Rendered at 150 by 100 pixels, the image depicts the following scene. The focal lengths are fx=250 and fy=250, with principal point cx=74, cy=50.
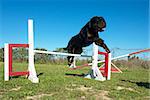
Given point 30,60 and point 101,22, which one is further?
point 30,60

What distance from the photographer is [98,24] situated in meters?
5.95

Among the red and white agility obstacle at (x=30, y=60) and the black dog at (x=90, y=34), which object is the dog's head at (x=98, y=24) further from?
the red and white agility obstacle at (x=30, y=60)

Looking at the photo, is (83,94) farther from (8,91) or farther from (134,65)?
(134,65)

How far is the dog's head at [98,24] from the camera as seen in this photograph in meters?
5.95

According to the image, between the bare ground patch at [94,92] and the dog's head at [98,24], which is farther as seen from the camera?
the dog's head at [98,24]

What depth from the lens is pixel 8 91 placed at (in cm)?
483

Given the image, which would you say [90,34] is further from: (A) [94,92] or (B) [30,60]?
(A) [94,92]

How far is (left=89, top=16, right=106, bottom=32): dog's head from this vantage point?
5953 mm

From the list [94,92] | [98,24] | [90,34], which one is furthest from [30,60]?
[94,92]

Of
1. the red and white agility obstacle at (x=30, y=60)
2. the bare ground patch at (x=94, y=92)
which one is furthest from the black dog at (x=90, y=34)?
the bare ground patch at (x=94, y=92)

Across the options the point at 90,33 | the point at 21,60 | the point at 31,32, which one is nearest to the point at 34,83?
the point at 31,32

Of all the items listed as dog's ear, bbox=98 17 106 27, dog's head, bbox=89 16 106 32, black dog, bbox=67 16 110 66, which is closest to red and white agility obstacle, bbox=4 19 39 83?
black dog, bbox=67 16 110 66

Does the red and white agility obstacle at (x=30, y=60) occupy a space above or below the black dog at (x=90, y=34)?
below

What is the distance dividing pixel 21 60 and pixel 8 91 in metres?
16.3
